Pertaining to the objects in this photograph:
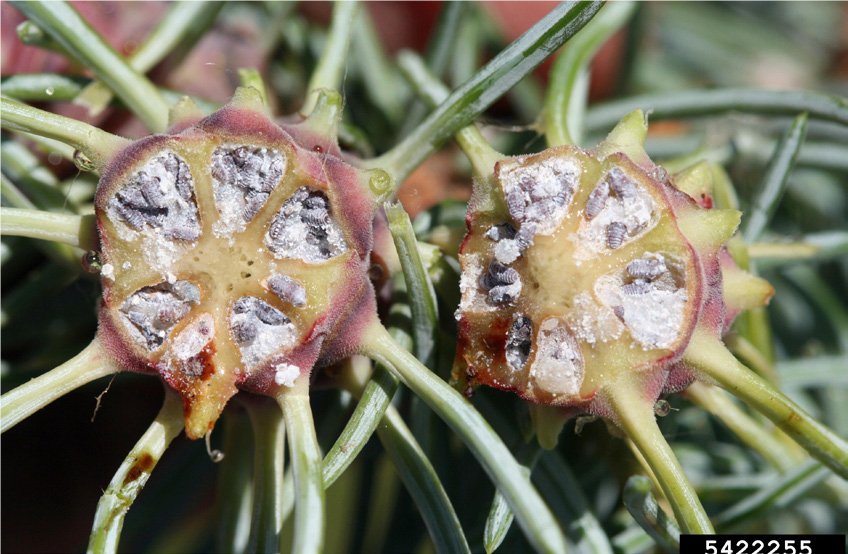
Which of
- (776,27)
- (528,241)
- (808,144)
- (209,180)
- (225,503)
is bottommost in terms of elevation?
(225,503)

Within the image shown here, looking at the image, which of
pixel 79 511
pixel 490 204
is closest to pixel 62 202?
pixel 490 204

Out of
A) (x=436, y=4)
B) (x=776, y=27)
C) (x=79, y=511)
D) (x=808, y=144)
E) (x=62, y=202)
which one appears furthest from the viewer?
(x=776, y=27)

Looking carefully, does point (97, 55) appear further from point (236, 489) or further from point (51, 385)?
point (236, 489)

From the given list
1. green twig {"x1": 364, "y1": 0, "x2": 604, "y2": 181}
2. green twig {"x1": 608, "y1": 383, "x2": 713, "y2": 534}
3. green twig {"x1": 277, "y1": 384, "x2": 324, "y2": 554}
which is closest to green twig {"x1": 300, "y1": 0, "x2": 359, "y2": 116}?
green twig {"x1": 364, "y1": 0, "x2": 604, "y2": 181}

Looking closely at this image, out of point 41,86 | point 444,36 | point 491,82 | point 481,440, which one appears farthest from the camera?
point 444,36

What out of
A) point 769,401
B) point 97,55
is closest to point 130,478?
point 97,55

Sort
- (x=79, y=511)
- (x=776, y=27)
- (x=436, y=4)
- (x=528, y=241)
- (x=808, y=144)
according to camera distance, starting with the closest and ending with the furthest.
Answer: (x=528, y=241) → (x=808, y=144) → (x=79, y=511) → (x=436, y=4) → (x=776, y=27)

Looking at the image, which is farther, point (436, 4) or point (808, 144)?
point (436, 4)

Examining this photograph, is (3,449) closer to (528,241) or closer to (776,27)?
(528,241)

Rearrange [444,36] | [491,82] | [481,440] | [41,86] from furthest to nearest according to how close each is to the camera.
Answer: [444,36] < [41,86] < [491,82] < [481,440]
